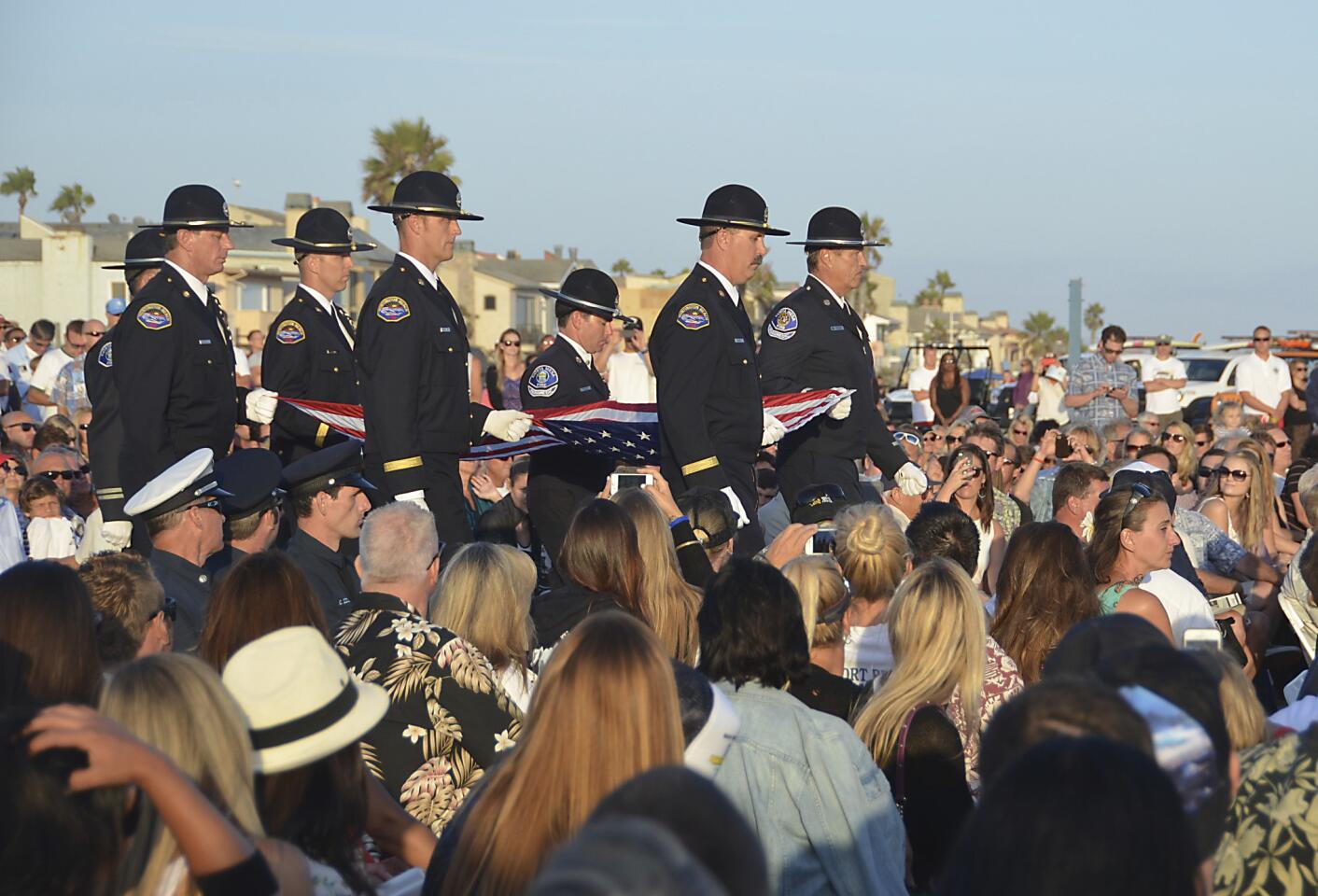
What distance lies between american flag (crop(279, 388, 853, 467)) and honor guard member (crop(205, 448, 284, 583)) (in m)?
1.50

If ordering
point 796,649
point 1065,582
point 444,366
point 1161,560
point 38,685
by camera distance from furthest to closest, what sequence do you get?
point 444,366, point 1161,560, point 1065,582, point 796,649, point 38,685

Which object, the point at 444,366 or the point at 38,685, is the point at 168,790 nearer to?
the point at 38,685

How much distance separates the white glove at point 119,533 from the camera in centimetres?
731

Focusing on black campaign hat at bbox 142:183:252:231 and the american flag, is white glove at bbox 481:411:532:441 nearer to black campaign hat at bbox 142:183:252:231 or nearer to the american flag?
the american flag

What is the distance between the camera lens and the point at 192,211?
749 cm

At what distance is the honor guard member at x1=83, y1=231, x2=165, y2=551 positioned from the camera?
739cm

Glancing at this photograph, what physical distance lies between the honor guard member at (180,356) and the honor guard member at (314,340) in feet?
2.09

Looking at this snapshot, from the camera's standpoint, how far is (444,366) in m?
7.44

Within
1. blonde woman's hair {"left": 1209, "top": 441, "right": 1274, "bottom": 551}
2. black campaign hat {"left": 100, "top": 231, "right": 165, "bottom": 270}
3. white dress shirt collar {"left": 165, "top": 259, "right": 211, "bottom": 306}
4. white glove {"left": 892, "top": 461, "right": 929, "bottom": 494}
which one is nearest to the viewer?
white dress shirt collar {"left": 165, "top": 259, "right": 211, "bottom": 306}

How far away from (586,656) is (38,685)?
4.37 feet

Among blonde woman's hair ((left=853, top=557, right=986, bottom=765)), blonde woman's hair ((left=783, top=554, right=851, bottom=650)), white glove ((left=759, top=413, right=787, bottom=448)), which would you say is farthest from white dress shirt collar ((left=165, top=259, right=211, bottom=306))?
blonde woman's hair ((left=853, top=557, right=986, bottom=765))

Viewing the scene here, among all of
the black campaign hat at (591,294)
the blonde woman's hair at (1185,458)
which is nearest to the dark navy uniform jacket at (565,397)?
the black campaign hat at (591,294)

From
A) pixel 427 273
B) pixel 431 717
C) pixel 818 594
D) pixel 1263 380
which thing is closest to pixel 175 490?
pixel 427 273

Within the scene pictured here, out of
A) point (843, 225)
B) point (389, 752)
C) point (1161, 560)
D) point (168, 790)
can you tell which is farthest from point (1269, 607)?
point (168, 790)
